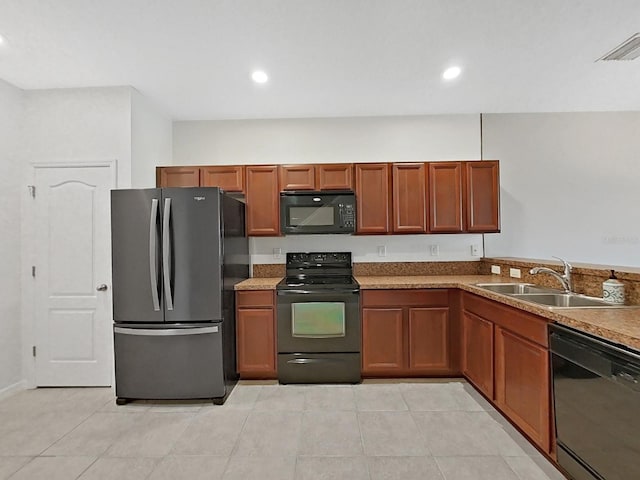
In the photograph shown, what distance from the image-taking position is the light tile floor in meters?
1.89

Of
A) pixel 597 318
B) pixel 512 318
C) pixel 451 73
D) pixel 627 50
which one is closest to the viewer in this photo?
pixel 597 318

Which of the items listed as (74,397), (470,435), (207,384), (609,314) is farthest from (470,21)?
(74,397)

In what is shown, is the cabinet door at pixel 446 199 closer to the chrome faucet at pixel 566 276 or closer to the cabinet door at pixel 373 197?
the cabinet door at pixel 373 197

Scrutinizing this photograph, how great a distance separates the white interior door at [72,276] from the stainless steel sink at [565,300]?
3533mm

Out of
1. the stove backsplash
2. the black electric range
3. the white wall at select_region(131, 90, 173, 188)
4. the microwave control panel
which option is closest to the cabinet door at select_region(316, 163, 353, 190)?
the microwave control panel

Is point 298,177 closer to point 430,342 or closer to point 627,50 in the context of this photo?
point 430,342

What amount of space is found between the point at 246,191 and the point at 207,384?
1897mm

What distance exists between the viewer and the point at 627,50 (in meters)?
2.46

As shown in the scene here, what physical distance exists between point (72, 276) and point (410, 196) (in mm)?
3385

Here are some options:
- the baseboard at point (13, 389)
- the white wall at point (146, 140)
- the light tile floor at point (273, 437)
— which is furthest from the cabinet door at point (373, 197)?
the baseboard at point (13, 389)

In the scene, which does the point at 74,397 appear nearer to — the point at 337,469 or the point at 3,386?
the point at 3,386

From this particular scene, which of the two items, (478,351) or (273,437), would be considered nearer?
(273,437)

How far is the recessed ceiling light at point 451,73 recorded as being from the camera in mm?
2754

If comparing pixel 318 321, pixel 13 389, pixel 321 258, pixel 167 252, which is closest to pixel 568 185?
pixel 321 258
